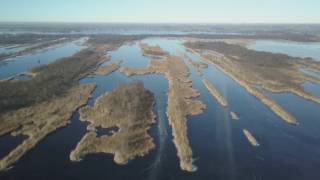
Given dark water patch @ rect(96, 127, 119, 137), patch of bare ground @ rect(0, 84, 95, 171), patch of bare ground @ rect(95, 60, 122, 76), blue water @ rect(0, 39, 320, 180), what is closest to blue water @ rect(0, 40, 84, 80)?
patch of bare ground @ rect(95, 60, 122, 76)

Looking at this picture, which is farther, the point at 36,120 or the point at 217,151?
the point at 36,120

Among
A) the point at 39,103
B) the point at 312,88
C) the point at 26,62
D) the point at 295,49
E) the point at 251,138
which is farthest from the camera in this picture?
the point at 295,49

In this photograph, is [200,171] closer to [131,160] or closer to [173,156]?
[173,156]

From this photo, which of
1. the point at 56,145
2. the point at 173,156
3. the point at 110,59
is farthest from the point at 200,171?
the point at 110,59

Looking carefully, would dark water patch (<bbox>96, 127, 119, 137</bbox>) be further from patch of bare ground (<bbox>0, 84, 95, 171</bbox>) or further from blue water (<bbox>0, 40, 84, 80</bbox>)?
blue water (<bbox>0, 40, 84, 80</bbox>)

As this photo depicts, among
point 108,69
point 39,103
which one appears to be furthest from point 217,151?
point 108,69

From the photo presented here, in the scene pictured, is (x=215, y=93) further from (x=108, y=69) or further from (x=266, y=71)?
(x=108, y=69)

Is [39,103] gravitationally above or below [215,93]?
above

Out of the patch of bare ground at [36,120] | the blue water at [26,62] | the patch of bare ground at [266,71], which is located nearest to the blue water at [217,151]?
the patch of bare ground at [36,120]
